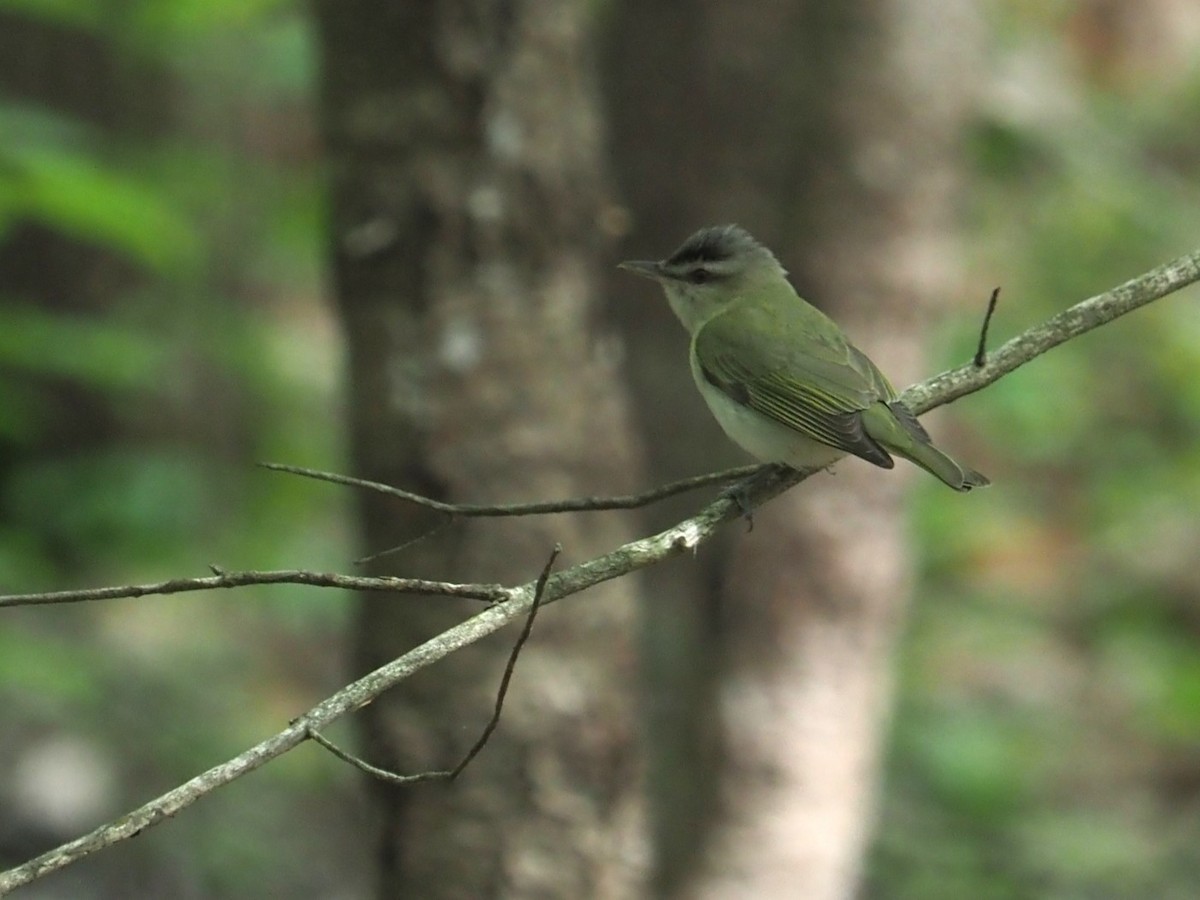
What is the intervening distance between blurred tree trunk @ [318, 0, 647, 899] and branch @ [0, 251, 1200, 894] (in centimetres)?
95

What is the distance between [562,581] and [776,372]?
75.0 inches

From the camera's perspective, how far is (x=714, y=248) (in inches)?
171

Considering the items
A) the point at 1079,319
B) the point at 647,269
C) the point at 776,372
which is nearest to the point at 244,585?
the point at 1079,319

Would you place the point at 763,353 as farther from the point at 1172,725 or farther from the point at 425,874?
the point at 1172,725

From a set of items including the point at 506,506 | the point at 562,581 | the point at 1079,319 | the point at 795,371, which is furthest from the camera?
the point at 795,371

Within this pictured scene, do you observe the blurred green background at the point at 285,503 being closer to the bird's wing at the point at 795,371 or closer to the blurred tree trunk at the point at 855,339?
the blurred tree trunk at the point at 855,339

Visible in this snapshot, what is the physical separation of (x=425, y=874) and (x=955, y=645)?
5795 mm

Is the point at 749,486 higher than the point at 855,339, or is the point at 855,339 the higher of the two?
the point at 855,339

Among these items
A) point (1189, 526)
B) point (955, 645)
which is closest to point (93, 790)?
point (955, 645)

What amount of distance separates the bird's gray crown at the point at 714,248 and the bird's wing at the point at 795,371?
0.16 metres

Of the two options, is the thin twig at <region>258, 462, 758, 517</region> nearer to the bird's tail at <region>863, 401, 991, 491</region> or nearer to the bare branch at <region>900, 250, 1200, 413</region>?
the bare branch at <region>900, 250, 1200, 413</region>

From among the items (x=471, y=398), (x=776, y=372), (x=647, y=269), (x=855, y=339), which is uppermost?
(x=855, y=339)

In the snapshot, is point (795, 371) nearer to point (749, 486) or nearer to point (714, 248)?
point (714, 248)

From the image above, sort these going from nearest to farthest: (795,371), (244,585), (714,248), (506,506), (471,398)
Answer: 1. (244,585)
2. (506,506)
3. (795,371)
4. (471,398)
5. (714,248)
